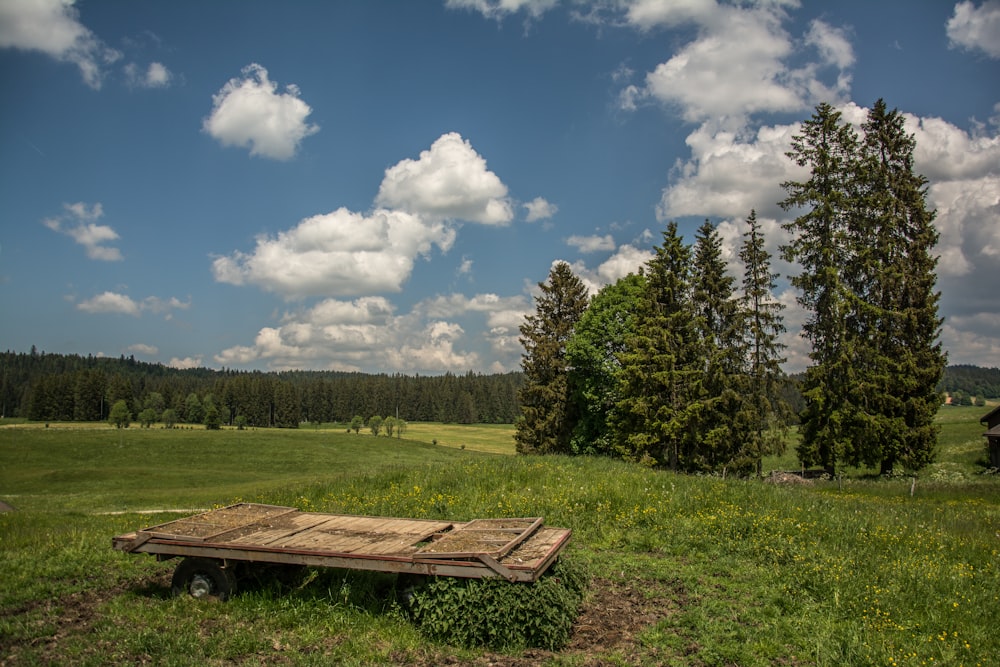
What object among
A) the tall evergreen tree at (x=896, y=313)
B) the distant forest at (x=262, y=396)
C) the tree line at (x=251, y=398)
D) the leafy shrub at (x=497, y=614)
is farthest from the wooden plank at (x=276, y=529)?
the distant forest at (x=262, y=396)

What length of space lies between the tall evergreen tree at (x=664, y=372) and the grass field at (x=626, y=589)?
47.5 feet

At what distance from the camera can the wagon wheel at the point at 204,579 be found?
8398mm

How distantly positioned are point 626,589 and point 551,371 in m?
33.3

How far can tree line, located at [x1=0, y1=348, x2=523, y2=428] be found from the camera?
12069 centimetres

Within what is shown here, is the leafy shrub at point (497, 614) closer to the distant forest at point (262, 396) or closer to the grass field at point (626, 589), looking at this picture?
the grass field at point (626, 589)

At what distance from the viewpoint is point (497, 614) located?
23.4 ft

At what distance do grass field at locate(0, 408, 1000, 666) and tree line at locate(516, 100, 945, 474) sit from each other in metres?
14.6

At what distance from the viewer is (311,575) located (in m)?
9.37

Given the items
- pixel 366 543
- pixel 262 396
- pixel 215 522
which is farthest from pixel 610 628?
pixel 262 396

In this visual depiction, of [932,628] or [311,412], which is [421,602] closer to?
[932,628]

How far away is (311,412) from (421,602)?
506ft

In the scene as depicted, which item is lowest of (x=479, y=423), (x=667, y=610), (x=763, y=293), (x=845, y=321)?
(x=479, y=423)

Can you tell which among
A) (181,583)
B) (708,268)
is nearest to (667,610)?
(181,583)

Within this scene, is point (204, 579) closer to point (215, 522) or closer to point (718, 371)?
point (215, 522)
